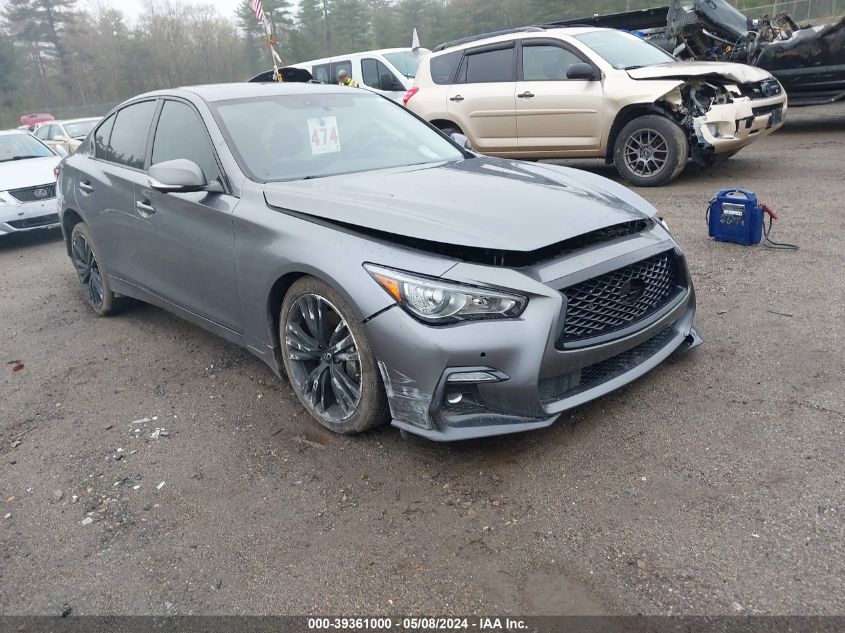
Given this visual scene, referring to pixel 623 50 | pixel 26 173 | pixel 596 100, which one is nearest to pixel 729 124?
pixel 596 100

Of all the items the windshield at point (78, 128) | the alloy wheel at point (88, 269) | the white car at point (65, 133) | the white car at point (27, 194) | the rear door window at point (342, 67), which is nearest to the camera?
the alloy wheel at point (88, 269)

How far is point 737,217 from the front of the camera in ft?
18.0

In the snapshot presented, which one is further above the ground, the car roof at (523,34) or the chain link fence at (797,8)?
the chain link fence at (797,8)

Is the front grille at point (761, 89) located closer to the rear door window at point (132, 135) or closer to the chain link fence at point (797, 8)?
the rear door window at point (132, 135)

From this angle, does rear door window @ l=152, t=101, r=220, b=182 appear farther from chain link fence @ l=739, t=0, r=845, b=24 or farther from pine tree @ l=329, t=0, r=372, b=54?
pine tree @ l=329, t=0, r=372, b=54

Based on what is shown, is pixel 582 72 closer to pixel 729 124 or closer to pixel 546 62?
pixel 546 62

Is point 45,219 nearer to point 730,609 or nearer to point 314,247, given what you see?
point 314,247

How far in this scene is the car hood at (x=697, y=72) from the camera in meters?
7.30

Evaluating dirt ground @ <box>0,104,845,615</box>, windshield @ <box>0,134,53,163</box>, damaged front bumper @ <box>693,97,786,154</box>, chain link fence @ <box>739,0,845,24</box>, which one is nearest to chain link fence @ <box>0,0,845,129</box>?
chain link fence @ <box>739,0,845,24</box>

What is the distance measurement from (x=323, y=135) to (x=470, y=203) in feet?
4.15

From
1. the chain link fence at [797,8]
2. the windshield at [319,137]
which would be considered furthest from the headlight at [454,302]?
the chain link fence at [797,8]

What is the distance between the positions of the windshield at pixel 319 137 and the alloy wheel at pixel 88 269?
6.91 feet

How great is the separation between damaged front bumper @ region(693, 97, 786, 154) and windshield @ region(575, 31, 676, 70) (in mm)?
1154

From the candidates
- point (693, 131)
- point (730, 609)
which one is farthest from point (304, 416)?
point (693, 131)
